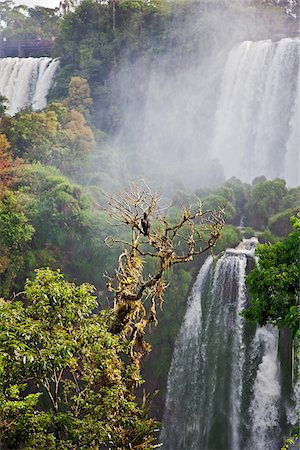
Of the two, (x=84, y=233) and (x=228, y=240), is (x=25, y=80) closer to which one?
(x=84, y=233)

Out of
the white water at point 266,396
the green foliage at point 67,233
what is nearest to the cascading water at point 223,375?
the white water at point 266,396

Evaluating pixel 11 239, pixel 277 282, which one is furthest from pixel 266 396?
pixel 11 239

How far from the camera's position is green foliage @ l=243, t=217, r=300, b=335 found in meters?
5.37

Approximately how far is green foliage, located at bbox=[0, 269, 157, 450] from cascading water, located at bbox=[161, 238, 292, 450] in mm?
5123

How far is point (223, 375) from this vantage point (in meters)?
9.09

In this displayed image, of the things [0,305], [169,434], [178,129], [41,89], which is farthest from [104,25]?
[0,305]

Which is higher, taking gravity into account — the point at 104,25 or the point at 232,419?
the point at 104,25

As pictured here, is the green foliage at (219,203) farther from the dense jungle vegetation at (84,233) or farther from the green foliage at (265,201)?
the green foliage at (265,201)

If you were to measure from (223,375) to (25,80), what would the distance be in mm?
15347

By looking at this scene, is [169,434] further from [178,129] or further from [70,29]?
[70,29]

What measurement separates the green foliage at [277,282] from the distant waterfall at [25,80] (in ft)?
52.2

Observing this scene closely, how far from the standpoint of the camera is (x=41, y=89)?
1984 cm

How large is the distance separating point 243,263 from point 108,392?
627cm

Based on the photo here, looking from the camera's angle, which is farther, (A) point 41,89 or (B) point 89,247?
(A) point 41,89
